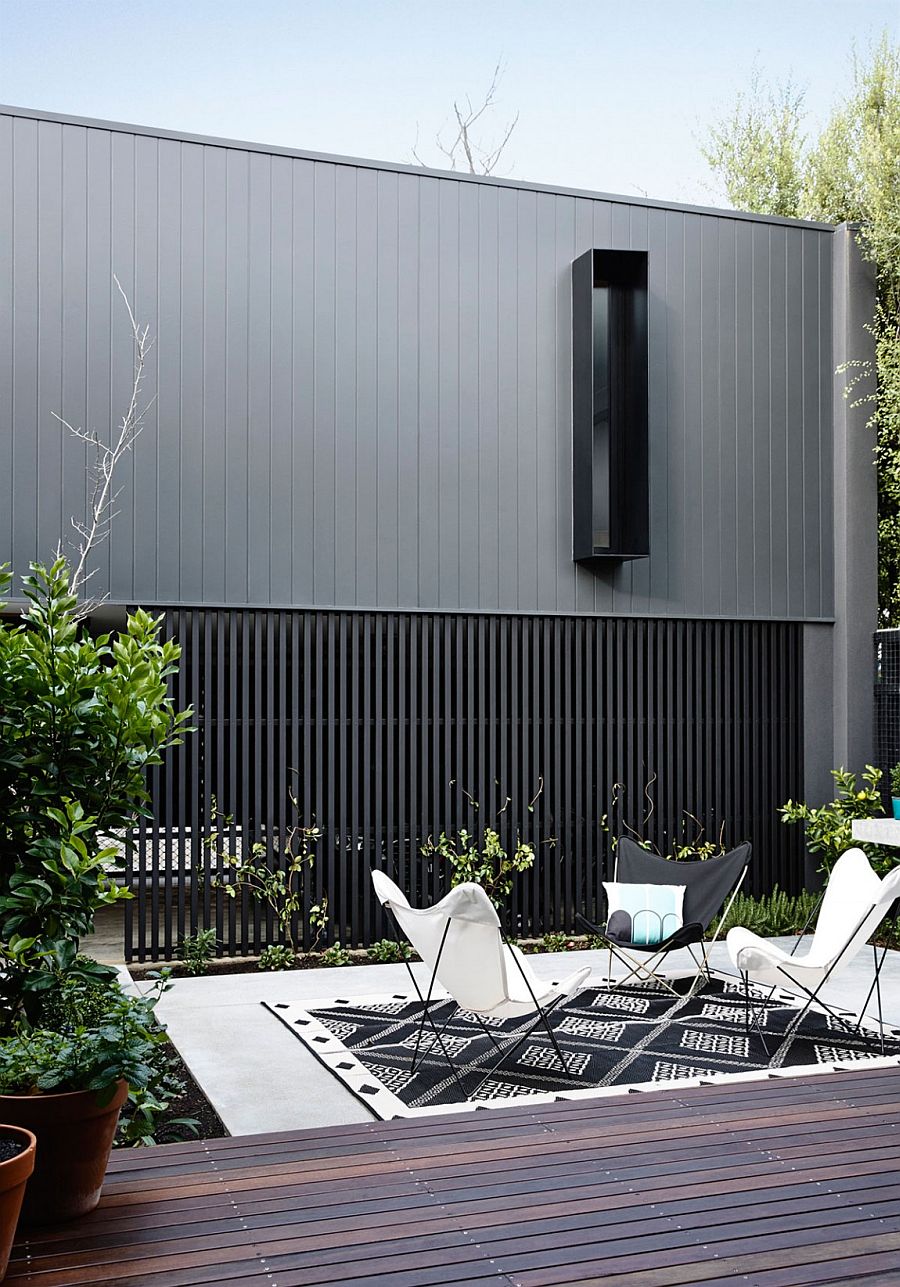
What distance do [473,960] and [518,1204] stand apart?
1912mm

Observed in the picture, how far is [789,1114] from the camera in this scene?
398cm

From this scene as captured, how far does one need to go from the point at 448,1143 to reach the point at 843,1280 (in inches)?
51.8

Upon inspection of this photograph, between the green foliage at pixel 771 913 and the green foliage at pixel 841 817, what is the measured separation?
0.34 metres

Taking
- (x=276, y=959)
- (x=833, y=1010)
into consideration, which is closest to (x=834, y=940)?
(x=833, y=1010)

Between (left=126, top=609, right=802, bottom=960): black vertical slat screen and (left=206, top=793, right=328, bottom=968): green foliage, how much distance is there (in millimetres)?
69

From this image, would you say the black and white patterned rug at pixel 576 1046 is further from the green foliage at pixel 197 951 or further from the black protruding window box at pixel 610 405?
the black protruding window box at pixel 610 405

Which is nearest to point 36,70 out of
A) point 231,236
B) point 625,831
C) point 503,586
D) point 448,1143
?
point 231,236

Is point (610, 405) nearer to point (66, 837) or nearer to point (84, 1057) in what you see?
point (66, 837)

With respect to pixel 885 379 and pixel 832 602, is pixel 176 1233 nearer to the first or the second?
pixel 832 602

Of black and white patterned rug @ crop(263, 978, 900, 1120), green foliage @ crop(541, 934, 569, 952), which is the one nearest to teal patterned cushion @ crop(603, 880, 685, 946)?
black and white patterned rug @ crop(263, 978, 900, 1120)

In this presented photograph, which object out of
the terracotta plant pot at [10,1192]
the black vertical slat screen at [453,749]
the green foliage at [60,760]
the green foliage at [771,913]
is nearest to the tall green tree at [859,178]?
the black vertical slat screen at [453,749]

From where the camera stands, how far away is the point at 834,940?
229 inches

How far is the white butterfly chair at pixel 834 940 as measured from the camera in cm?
546

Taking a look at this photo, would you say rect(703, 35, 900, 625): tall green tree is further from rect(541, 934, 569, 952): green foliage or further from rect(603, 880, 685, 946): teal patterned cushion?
rect(603, 880, 685, 946): teal patterned cushion
